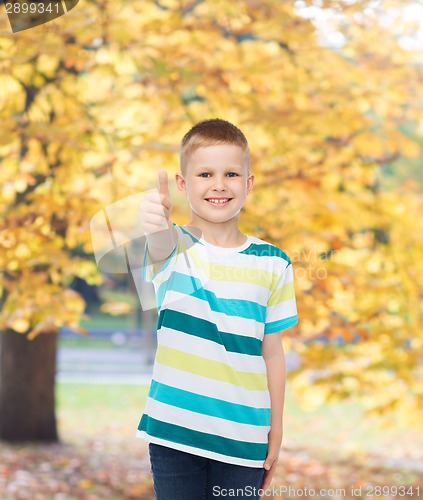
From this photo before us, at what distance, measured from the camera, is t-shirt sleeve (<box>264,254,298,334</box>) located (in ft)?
6.31

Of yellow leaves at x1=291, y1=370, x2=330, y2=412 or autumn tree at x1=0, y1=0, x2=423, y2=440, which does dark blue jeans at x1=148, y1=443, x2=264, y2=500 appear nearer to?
autumn tree at x1=0, y1=0, x2=423, y2=440

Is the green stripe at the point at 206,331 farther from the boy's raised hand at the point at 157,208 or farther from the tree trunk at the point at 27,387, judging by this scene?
the tree trunk at the point at 27,387

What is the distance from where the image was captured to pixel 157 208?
172cm

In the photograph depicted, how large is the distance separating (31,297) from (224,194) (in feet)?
8.78

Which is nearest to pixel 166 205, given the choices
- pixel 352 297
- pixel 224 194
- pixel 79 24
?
pixel 224 194

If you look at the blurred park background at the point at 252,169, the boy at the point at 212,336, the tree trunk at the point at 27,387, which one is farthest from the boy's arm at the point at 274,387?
the tree trunk at the point at 27,387

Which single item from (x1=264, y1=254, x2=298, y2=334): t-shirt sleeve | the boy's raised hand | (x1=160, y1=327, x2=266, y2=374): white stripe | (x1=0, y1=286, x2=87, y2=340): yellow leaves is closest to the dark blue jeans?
(x1=160, y1=327, x2=266, y2=374): white stripe

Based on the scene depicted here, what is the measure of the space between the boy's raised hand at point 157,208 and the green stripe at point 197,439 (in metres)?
0.49

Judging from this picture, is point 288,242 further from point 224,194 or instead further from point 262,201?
point 224,194

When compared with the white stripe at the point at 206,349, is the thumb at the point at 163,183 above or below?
above

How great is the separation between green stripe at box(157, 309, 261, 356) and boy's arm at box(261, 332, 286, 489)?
0.09 meters

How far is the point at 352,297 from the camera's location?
584 centimetres

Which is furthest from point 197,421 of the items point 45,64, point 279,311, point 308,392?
point 308,392

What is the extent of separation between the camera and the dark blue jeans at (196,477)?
1.78 meters
